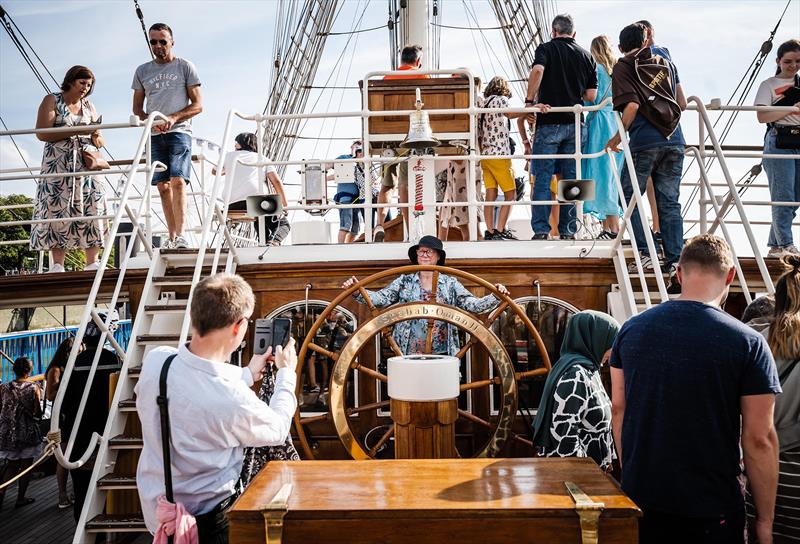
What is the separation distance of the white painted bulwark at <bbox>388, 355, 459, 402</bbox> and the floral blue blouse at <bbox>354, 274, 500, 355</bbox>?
24.6 inches

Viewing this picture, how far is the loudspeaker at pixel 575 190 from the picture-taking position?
398cm

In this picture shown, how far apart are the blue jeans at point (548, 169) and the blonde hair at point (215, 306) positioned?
2.98 meters

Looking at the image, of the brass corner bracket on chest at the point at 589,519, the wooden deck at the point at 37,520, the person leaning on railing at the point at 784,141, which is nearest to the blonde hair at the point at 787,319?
the brass corner bracket on chest at the point at 589,519

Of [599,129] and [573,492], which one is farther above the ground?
[599,129]

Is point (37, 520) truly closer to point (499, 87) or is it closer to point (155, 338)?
point (155, 338)

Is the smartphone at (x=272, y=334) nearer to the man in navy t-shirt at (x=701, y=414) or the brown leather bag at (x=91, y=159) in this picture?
the man in navy t-shirt at (x=701, y=414)

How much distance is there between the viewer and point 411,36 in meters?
7.68

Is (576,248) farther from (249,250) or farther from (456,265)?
(249,250)

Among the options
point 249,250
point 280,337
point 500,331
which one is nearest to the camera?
point 280,337

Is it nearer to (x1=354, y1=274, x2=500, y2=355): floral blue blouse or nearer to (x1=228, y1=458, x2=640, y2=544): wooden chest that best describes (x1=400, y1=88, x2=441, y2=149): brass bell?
(x1=354, y1=274, x2=500, y2=355): floral blue blouse

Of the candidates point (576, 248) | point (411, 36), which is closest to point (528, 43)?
point (411, 36)

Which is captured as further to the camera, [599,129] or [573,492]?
[599,129]

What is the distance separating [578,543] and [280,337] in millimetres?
1209

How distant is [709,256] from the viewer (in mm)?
1929
